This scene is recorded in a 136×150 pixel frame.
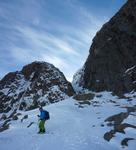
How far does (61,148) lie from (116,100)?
76.7 feet

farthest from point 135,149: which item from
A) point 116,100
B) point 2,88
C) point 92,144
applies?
point 2,88

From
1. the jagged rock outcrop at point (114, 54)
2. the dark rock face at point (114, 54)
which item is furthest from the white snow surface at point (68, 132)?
the jagged rock outcrop at point (114, 54)

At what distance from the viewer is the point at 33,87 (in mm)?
60594

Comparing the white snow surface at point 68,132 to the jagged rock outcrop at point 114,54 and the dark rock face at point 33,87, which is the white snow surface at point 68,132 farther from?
the dark rock face at point 33,87

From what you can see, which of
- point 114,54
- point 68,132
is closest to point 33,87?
point 114,54

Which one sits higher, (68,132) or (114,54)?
(114,54)

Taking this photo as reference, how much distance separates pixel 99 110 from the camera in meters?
34.7

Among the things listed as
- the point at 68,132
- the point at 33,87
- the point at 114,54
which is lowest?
the point at 68,132

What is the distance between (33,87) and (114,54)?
1694cm

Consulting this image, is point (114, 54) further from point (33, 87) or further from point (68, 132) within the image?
point (68, 132)

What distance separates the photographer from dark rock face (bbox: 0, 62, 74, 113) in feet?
186

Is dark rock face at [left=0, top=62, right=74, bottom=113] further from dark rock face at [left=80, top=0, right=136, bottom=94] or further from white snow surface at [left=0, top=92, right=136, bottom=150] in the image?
white snow surface at [left=0, top=92, right=136, bottom=150]

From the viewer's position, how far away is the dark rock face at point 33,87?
56.8 metres

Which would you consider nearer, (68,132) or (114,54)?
(68,132)
